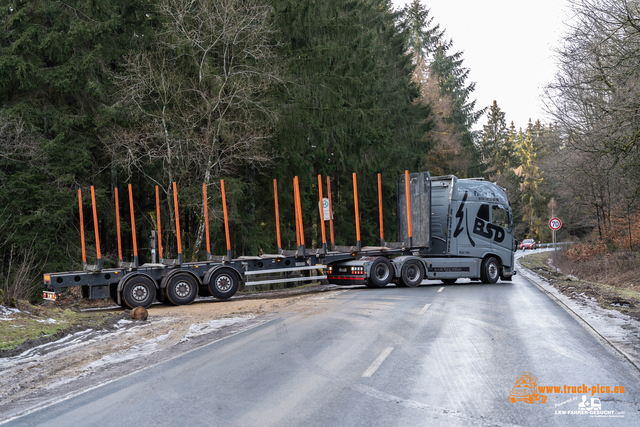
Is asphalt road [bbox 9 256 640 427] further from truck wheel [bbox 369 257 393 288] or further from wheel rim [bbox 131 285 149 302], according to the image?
truck wheel [bbox 369 257 393 288]

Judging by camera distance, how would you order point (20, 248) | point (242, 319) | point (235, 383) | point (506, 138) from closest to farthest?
point (235, 383)
point (242, 319)
point (20, 248)
point (506, 138)

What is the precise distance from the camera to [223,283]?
1867 centimetres

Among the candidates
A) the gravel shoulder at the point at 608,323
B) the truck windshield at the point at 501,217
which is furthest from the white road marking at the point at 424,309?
the truck windshield at the point at 501,217

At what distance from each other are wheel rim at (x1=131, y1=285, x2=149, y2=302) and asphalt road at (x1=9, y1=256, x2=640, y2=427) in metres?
6.30

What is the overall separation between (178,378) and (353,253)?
1461cm

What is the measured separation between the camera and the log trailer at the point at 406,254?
1844 cm

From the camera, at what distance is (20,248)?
69.9ft

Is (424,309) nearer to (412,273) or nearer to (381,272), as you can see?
(381,272)

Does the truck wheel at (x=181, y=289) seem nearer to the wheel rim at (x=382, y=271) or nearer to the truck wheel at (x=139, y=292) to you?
the truck wheel at (x=139, y=292)

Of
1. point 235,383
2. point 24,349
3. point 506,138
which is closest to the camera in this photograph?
point 235,383

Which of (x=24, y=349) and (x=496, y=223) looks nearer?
(x=24, y=349)

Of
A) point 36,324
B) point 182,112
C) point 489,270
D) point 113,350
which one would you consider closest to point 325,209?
point 182,112

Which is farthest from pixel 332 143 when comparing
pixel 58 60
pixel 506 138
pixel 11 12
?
pixel 506 138

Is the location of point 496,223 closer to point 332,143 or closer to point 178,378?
point 332,143
